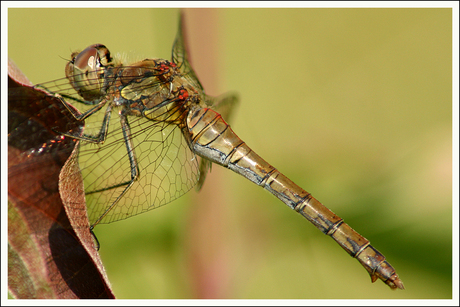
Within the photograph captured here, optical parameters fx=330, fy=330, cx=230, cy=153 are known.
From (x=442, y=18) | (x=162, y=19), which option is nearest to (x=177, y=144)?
(x=162, y=19)

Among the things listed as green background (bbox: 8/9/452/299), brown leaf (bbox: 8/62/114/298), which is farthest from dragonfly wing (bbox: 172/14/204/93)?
brown leaf (bbox: 8/62/114/298)

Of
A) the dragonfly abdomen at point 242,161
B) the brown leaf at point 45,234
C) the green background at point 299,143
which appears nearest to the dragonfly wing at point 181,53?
the green background at point 299,143

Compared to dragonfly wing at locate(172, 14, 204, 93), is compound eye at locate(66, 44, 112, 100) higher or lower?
lower

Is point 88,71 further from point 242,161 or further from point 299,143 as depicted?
point 299,143

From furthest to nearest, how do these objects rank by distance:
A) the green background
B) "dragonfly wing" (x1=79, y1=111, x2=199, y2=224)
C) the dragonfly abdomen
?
the green background, the dragonfly abdomen, "dragonfly wing" (x1=79, y1=111, x2=199, y2=224)

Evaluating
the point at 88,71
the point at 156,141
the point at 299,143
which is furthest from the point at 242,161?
the point at 88,71

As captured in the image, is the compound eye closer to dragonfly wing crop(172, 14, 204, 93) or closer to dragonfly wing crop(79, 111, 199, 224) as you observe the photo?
dragonfly wing crop(79, 111, 199, 224)

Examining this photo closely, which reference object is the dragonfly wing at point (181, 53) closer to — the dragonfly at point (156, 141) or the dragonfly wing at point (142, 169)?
the dragonfly at point (156, 141)
